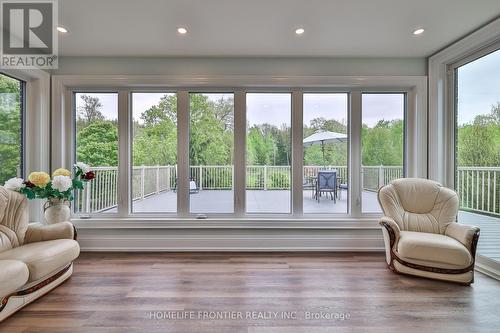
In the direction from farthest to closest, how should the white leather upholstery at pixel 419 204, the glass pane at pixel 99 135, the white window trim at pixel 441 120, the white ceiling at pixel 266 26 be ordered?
the glass pane at pixel 99 135
the white window trim at pixel 441 120
the white leather upholstery at pixel 419 204
the white ceiling at pixel 266 26

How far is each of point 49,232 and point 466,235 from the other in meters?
4.40

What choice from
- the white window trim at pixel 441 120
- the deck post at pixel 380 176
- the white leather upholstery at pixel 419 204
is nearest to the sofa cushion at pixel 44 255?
the white leather upholstery at pixel 419 204

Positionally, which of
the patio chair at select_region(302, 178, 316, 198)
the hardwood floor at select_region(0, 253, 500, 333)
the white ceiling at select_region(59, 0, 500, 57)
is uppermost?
the white ceiling at select_region(59, 0, 500, 57)

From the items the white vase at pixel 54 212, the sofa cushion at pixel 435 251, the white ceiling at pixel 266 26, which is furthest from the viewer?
the white vase at pixel 54 212

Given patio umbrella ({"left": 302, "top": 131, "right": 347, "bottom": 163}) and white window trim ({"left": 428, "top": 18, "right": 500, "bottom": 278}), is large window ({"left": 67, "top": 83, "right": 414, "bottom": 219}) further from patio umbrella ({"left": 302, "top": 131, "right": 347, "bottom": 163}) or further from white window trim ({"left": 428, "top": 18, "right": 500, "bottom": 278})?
white window trim ({"left": 428, "top": 18, "right": 500, "bottom": 278})

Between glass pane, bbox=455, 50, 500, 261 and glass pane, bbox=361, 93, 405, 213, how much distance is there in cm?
68

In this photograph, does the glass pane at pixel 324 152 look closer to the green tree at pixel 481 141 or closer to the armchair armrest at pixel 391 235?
the armchair armrest at pixel 391 235

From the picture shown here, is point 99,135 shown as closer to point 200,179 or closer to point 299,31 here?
point 200,179

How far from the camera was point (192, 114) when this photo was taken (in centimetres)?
366

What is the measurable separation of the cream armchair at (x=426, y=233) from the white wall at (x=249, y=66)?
64.3 inches

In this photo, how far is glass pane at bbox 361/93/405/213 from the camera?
3.67 metres

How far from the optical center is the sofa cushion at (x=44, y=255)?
213cm

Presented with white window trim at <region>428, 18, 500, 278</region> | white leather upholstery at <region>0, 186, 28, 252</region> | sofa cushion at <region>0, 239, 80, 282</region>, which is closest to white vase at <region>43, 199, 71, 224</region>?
white leather upholstery at <region>0, 186, 28, 252</region>

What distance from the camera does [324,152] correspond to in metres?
3.68
